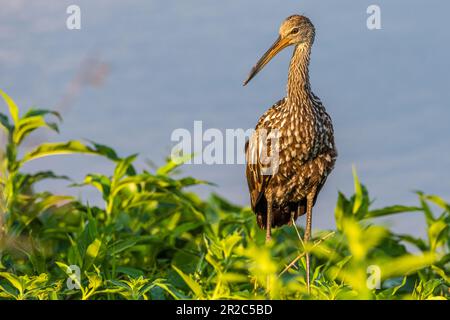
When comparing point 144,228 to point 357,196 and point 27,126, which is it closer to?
point 27,126

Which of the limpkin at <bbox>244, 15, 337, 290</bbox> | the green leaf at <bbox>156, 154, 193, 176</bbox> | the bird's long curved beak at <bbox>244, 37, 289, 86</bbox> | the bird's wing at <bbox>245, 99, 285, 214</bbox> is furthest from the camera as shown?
the green leaf at <bbox>156, 154, 193, 176</bbox>

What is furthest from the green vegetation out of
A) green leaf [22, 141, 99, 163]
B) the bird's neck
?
the bird's neck

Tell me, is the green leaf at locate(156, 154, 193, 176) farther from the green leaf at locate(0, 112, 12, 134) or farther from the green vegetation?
the green leaf at locate(0, 112, 12, 134)

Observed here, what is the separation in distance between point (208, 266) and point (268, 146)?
1.24 meters

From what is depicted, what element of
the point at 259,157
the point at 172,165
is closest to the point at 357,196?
the point at 259,157

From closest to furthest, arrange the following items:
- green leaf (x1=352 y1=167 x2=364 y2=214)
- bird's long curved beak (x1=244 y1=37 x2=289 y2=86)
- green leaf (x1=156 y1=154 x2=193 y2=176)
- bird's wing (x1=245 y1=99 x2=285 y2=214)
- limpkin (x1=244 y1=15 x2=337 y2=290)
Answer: bird's long curved beak (x1=244 y1=37 x2=289 y2=86) → limpkin (x1=244 y1=15 x2=337 y2=290) → bird's wing (x1=245 y1=99 x2=285 y2=214) → green leaf (x1=352 y1=167 x2=364 y2=214) → green leaf (x1=156 y1=154 x2=193 y2=176)

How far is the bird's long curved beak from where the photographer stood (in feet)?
20.2

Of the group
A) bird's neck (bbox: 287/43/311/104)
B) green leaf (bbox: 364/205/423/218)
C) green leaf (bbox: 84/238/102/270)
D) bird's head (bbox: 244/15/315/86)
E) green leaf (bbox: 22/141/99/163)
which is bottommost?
green leaf (bbox: 84/238/102/270)

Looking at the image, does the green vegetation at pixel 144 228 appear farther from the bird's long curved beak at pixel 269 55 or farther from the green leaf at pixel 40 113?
the bird's long curved beak at pixel 269 55

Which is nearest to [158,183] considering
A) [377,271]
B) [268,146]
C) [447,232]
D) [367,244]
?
[268,146]

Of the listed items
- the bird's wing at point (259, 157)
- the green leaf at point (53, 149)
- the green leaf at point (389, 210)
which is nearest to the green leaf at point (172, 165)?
the green leaf at point (53, 149)

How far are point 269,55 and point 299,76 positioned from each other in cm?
43

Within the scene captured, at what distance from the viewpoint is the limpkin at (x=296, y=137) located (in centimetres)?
659
